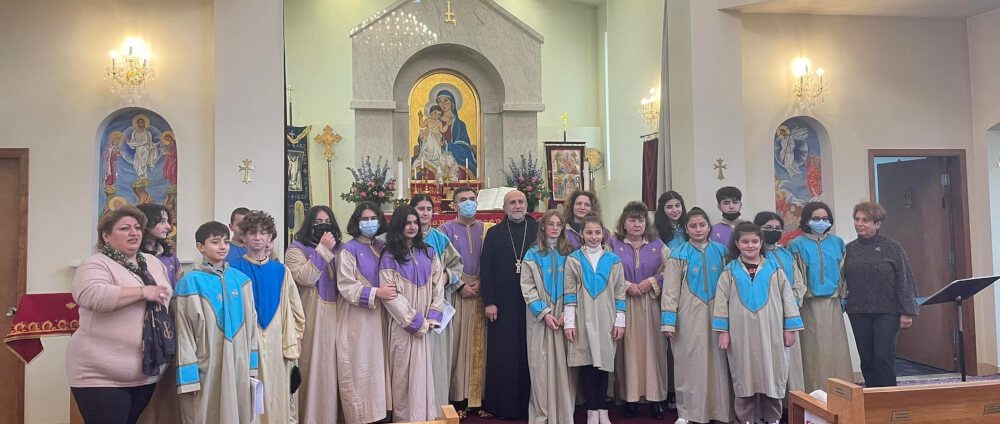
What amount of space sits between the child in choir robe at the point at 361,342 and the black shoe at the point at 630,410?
1.89 metres

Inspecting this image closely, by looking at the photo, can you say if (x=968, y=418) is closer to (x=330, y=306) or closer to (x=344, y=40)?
(x=330, y=306)

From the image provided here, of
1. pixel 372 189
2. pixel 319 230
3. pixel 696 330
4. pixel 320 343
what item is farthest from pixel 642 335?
pixel 372 189

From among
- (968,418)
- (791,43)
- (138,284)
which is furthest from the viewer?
(791,43)

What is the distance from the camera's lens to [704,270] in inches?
187

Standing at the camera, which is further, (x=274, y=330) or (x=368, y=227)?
(x=368, y=227)

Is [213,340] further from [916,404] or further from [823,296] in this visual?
[823,296]

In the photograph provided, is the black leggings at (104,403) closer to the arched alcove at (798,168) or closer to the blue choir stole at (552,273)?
the blue choir stole at (552,273)

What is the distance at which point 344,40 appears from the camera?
1098 centimetres

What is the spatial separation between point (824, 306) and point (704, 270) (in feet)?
3.53

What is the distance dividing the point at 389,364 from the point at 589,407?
1.46 meters

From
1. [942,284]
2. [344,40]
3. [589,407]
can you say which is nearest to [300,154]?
[344,40]

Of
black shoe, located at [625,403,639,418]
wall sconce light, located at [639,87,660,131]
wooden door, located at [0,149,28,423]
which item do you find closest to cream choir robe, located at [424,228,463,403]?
black shoe, located at [625,403,639,418]

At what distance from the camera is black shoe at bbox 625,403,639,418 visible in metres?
5.09

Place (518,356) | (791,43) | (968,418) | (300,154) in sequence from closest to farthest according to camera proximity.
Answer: (968,418), (518,356), (791,43), (300,154)
